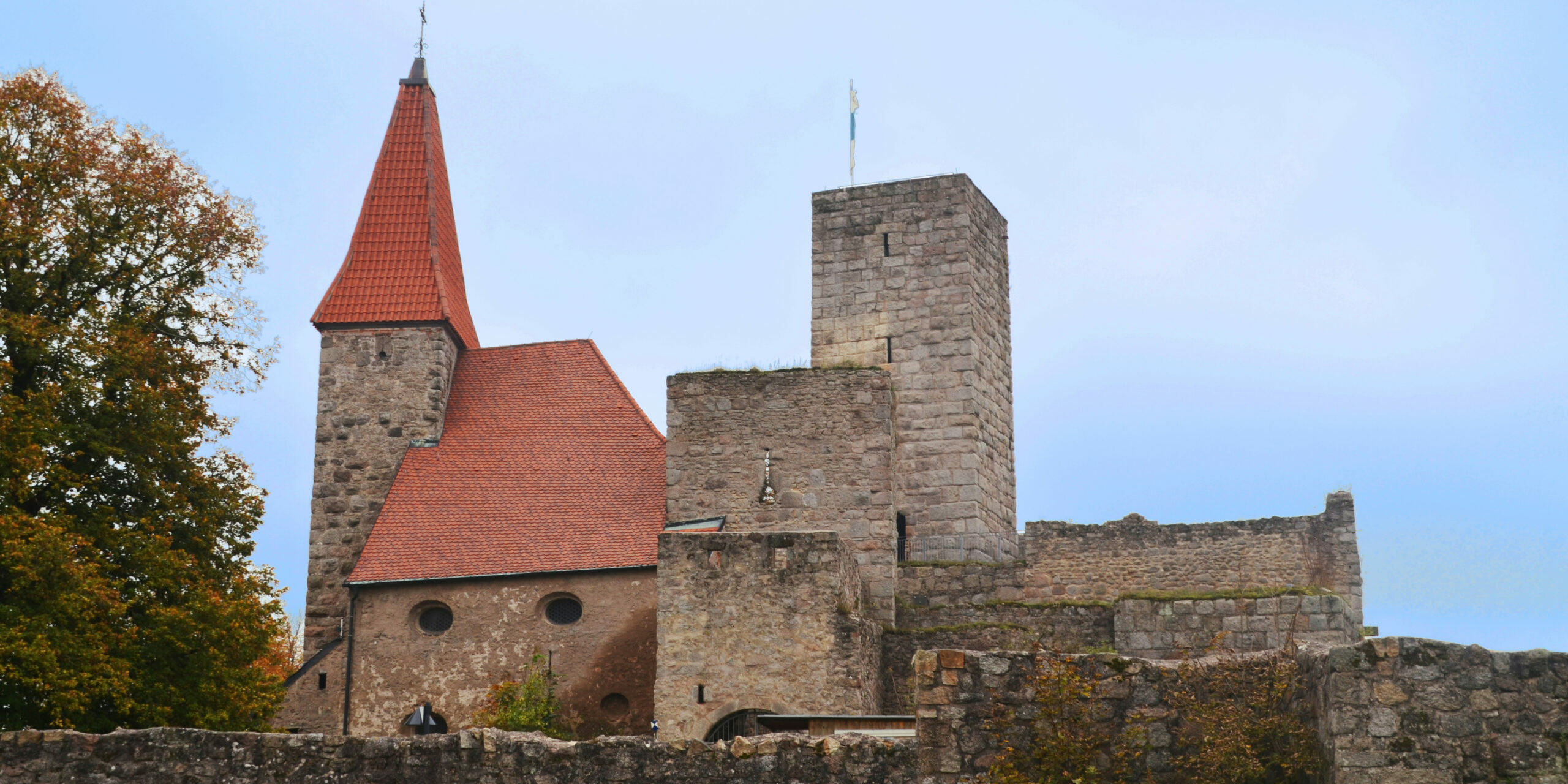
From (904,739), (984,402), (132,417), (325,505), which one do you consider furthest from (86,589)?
(984,402)

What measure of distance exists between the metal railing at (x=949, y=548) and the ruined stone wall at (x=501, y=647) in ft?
13.4

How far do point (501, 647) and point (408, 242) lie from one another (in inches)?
352

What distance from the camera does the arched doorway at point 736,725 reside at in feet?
64.5

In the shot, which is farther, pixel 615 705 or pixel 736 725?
pixel 615 705

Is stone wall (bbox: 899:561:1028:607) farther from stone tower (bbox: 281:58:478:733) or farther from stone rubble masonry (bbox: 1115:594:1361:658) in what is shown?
stone tower (bbox: 281:58:478:733)

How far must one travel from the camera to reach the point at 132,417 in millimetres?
21281

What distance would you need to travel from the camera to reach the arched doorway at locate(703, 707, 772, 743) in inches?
774

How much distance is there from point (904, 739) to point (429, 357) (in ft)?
57.5

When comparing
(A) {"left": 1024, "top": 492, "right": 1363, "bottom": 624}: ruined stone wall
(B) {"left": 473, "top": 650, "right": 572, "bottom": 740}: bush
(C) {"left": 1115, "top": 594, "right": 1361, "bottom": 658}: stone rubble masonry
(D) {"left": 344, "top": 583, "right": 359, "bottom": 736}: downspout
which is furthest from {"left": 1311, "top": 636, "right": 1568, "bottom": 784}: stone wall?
(D) {"left": 344, "top": 583, "right": 359, "bottom": 736}: downspout

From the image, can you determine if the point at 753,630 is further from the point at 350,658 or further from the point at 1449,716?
the point at 1449,716

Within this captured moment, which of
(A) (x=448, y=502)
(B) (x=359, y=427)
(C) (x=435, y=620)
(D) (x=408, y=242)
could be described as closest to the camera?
(C) (x=435, y=620)

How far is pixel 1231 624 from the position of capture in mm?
18594

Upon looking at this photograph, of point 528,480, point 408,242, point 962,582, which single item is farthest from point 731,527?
point 408,242

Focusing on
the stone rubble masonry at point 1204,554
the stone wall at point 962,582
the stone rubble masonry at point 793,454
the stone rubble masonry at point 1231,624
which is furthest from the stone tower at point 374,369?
the stone rubble masonry at point 1231,624
